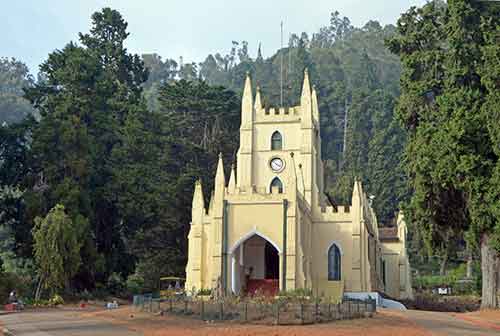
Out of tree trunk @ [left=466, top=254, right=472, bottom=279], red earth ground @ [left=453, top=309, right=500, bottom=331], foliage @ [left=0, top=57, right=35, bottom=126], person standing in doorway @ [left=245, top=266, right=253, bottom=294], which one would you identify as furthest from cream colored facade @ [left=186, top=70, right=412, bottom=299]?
foliage @ [left=0, top=57, right=35, bottom=126]

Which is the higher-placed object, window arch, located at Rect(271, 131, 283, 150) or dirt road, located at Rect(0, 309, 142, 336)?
window arch, located at Rect(271, 131, 283, 150)

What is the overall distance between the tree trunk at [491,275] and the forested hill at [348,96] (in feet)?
69.5

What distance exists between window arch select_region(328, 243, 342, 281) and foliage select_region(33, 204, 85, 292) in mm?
14623

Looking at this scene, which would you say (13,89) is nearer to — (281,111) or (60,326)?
(281,111)

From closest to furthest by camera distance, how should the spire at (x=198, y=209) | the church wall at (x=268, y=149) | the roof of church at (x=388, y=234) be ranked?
the spire at (x=198, y=209)
the church wall at (x=268, y=149)
the roof of church at (x=388, y=234)

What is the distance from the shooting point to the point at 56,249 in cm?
4181

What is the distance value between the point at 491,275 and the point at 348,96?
287ft

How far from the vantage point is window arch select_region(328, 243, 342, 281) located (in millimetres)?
43531

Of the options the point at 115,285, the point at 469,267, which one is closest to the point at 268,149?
Answer: the point at 115,285

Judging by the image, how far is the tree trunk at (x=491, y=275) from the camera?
33375 millimetres

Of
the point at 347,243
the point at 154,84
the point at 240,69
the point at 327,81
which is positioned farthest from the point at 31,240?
the point at 154,84

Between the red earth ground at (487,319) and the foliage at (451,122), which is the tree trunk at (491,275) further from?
the red earth ground at (487,319)

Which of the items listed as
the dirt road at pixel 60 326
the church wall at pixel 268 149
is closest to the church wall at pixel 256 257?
the church wall at pixel 268 149

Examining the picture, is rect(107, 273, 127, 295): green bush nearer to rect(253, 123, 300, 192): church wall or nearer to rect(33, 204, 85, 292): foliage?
rect(33, 204, 85, 292): foliage
